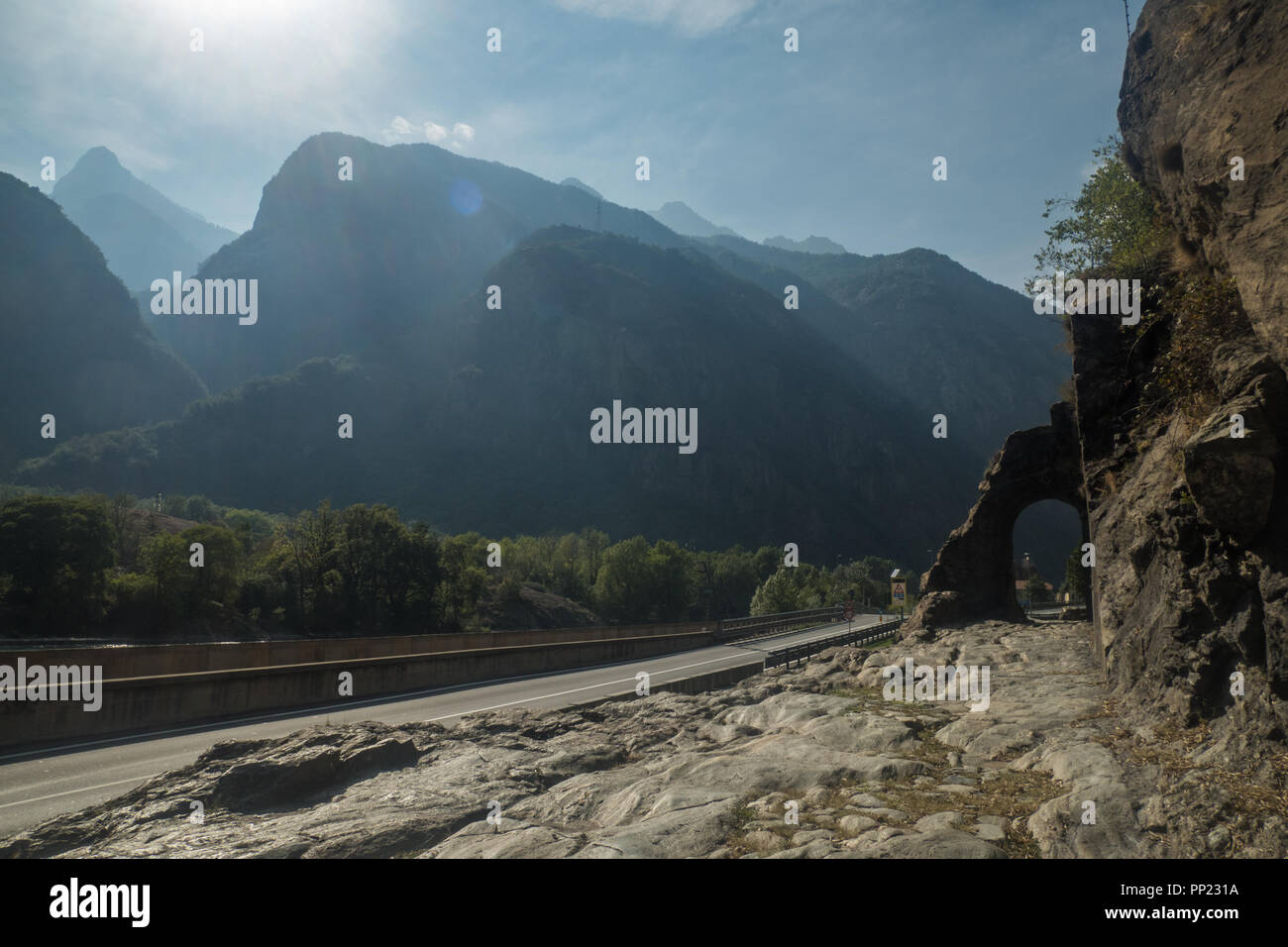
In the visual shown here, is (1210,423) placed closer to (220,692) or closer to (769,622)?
(220,692)

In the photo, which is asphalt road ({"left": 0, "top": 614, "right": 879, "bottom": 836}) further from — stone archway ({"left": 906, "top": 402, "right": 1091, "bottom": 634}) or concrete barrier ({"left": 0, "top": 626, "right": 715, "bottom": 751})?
stone archway ({"left": 906, "top": 402, "right": 1091, "bottom": 634})

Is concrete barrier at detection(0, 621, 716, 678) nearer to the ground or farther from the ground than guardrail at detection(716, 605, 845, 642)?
farther from the ground

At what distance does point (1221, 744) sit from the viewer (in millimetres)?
6410

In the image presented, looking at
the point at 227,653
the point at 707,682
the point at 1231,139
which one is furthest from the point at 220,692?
the point at 1231,139

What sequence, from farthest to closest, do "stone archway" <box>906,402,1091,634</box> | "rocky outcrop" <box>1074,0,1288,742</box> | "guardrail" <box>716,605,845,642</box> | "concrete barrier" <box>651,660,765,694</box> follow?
1. "guardrail" <box>716,605,845,642</box>
2. "stone archway" <box>906,402,1091,634</box>
3. "concrete barrier" <box>651,660,765,694</box>
4. "rocky outcrop" <box>1074,0,1288,742</box>

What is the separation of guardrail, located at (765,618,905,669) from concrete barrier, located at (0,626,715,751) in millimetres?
9708

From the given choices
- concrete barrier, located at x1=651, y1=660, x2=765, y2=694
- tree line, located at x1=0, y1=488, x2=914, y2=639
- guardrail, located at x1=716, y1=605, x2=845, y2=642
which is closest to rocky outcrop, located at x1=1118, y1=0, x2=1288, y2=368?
concrete barrier, located at x1=651, y1=660, x2=765, y2=694

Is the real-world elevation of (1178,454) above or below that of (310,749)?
above

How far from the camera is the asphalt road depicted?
356 inches

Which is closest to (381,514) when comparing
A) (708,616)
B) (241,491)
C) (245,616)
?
(245,616)

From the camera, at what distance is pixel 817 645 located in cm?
2673

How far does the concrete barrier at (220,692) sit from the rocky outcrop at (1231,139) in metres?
18.4

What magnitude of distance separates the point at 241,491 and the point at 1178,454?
201 metres
